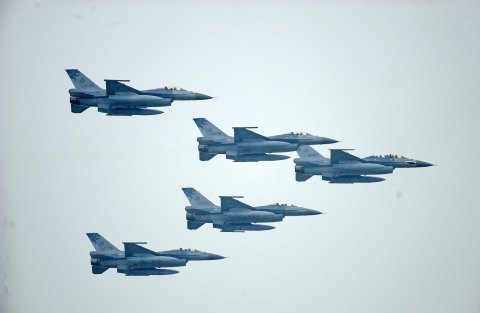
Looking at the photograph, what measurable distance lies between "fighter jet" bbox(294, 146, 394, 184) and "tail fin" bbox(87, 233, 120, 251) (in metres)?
16.0

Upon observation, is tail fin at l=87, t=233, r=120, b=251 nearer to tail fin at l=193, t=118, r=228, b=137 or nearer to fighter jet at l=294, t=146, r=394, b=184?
tail fin at l=193, t=118, r=228, b=137

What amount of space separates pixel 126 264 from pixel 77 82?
47.6ft

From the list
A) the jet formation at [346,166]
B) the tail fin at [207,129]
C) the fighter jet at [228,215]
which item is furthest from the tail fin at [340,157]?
the tail fin at [207,129]

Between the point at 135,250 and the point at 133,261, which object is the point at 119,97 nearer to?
the point at 135,250

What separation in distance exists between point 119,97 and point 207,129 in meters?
8.61

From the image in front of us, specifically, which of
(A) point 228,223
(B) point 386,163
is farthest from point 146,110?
(B) point 386,163

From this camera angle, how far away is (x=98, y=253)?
78938 millimetres

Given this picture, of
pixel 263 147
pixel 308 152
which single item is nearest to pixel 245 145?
pixel 263 147

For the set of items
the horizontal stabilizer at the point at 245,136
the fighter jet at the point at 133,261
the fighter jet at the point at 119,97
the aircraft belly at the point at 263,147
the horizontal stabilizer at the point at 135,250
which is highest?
the fighter jet at the point at 119,97

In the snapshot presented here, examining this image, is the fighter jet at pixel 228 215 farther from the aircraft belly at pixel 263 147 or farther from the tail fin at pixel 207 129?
the tail fin at pixel 207 129

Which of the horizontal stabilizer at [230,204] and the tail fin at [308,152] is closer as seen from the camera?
the horizontal stabilizer at [230,204]

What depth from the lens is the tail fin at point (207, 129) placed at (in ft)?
260

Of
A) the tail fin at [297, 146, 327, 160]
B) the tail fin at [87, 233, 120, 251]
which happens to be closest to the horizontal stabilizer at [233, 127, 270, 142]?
the tail fin at [297, 146, 327, 160]

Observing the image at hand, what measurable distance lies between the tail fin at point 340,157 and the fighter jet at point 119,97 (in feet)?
36.7
